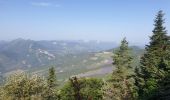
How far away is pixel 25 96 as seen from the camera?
6034 cm

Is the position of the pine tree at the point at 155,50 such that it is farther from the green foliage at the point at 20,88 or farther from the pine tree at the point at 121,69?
the green foliage at the point at 20,88

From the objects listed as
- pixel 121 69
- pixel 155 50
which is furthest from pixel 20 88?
pixel 155 50

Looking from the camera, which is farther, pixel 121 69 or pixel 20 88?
pixel 121 69

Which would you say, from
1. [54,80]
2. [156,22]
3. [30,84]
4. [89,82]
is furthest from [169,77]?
[89,82]

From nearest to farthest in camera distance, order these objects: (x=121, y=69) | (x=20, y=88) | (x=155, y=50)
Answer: (x=155, y=50) < (x=20, y=88) < (x=121, y=69)

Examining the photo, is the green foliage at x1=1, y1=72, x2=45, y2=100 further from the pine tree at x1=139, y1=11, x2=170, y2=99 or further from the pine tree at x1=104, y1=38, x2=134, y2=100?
the pine tree at x1=139, y1=11, x2=170, y2=99

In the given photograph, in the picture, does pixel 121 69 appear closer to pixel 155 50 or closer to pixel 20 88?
pixel 155 50

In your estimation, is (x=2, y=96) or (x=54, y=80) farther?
(x=54, y=80)

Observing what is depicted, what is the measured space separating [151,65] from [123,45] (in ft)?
57.3

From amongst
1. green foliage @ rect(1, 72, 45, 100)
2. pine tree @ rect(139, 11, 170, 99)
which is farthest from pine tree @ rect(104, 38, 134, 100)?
green foliage @ rect(1, 72, 45, 100)

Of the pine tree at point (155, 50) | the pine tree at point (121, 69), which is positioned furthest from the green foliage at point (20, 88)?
the pine tree at point (155, 50)

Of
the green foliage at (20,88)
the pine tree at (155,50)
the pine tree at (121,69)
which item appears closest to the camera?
the pine tree at (155,50)

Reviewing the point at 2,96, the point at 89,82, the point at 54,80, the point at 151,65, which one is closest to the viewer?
Answer: the point at 151,65

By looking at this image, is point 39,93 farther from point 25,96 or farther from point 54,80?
point 54,80
